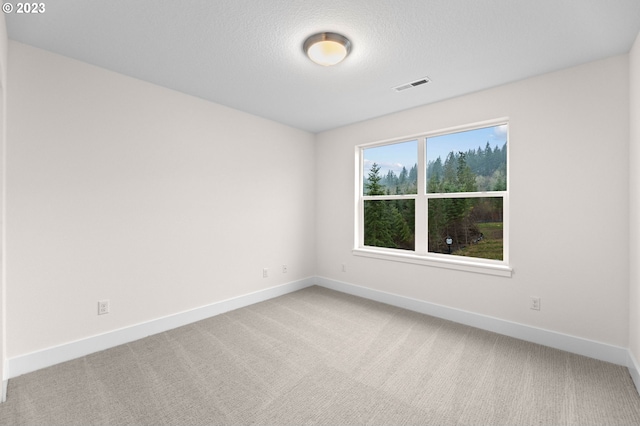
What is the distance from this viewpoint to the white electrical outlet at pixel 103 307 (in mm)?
2600

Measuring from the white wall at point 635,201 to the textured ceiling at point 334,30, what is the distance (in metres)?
0.24

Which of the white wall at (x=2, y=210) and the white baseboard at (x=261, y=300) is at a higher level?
the white wall at (x=2, y=210)

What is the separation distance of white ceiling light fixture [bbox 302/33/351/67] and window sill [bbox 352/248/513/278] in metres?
2.48

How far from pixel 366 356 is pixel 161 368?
169 centimetres

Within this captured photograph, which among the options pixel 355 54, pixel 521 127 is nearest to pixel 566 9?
pixel 521 127

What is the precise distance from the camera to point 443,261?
3.37m

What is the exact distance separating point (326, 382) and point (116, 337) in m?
2.01

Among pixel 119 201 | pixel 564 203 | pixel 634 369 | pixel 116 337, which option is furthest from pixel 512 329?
pixel 119 201

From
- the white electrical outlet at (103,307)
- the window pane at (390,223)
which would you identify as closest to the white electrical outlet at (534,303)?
the window pane at (390,223)

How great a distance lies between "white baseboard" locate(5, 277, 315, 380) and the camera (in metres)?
2.23

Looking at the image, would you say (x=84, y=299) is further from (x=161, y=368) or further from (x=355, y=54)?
(x=355, y=54)

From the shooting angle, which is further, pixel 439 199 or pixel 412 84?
pixel 439 199

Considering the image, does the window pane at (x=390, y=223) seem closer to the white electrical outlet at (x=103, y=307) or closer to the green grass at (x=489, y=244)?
the green grass at (x=489, y=244)
